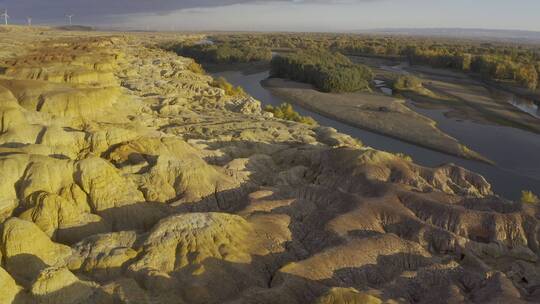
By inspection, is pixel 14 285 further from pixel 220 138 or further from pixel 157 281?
pixel 220 138

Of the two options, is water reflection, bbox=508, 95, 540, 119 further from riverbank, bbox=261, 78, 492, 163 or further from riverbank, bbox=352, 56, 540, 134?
riverbank, bbox=261, 78, 492, 163

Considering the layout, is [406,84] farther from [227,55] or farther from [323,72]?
[227,55]

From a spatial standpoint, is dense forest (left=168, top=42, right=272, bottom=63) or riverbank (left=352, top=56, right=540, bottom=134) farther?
dense forest (left=168, top=42, right=272, bottom=63)

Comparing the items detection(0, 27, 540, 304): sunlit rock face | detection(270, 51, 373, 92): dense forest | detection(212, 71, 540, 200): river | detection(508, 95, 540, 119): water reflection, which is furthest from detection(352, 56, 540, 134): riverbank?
detection(0, 27, 540, 304): sunlit rock face

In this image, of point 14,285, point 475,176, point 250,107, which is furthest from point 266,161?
point 250,107

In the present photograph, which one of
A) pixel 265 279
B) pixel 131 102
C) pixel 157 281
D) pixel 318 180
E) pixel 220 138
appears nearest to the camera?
pixel 157 281

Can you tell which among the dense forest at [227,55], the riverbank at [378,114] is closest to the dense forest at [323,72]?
the riverbank at [378,114]

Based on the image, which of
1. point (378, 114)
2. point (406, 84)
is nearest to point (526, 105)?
point (406, 84)
